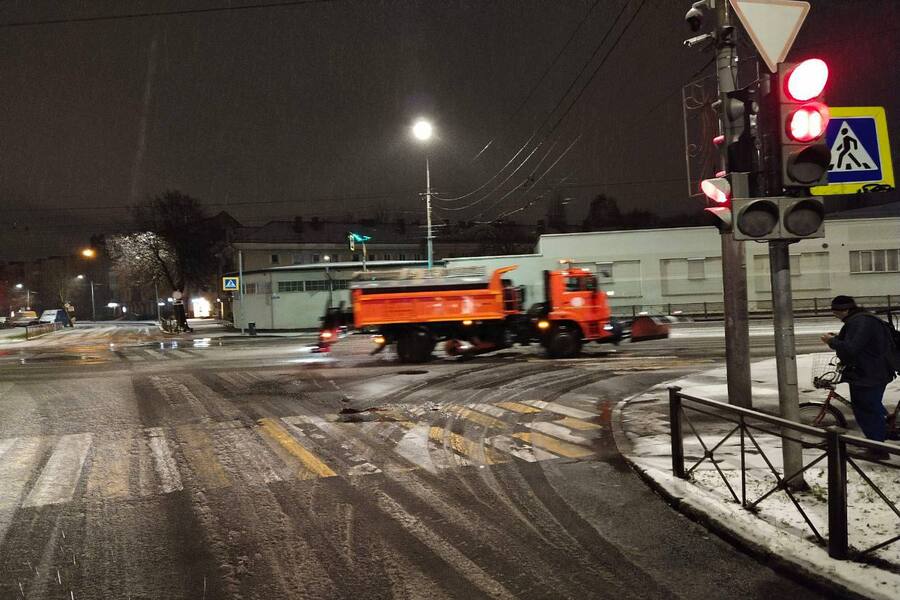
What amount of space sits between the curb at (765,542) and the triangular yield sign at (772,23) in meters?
3.56

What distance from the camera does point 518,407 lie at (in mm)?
10094

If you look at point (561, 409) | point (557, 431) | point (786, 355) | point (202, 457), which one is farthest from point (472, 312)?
point (786, 355)

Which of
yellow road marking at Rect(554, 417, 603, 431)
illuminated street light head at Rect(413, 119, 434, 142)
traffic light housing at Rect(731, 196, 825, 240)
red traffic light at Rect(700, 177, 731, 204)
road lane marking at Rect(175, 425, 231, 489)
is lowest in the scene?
yellow road marking at Rect(554, 417, 603, 431)

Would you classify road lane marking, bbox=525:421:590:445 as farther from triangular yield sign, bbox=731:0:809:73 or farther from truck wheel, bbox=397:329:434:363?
truck wheel, bbox=397:329:434:363

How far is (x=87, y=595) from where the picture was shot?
388 cm

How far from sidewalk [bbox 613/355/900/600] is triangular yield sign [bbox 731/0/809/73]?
320 cm

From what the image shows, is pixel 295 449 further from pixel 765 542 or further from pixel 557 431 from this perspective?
pixel 765 542

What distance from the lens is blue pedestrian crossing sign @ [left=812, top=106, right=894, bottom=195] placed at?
5.57 m

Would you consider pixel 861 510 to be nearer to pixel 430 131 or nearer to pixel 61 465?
pixel 61 465

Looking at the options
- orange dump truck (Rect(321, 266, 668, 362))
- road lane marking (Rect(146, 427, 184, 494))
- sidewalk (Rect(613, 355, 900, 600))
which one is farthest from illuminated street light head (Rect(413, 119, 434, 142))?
sidewalk (Rect(613, 355, 900, 600))

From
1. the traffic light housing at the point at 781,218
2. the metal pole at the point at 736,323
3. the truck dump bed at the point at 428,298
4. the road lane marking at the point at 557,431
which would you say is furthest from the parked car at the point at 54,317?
the traffic light housing at the point at 781,218

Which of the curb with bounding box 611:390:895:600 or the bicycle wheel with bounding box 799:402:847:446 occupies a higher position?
the bicycle wheel with bounding box 799:402:847:446

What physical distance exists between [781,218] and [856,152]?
1.68 m

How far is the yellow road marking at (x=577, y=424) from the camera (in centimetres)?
854
